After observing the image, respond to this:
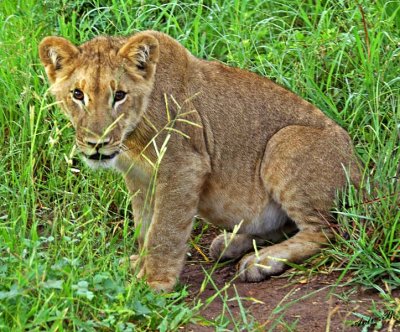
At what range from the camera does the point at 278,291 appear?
240 inches

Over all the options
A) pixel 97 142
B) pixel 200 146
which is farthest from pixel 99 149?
pixel 200 146

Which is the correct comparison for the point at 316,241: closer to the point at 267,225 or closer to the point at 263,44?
the point at 267,225

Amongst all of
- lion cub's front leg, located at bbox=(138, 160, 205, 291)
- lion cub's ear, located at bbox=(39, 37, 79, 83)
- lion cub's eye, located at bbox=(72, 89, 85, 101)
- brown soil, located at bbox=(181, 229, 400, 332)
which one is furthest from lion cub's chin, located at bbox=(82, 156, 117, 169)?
brown soil, located at bbox=(181, 229, 400, 332)

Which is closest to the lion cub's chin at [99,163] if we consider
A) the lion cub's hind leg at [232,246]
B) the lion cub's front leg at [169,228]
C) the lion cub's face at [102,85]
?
the lion cub's face at [102,85]

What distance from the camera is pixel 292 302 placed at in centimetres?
540

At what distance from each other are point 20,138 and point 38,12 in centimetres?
150

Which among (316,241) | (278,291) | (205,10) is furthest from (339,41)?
(278,291)

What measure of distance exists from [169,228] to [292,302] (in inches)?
41.8

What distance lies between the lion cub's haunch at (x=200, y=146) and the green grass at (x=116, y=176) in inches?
7.9

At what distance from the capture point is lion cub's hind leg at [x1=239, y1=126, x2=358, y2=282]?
6.44 metres

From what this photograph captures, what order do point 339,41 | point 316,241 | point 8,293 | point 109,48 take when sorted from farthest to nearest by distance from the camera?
point 339,41 → point 316,241 → point 109,48 → point 8,293

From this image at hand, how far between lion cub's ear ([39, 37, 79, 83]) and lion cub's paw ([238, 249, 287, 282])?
1652 millimetres

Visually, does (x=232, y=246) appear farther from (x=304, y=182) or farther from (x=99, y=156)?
(x=99, y=156)

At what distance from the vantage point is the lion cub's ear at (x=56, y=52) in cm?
591
